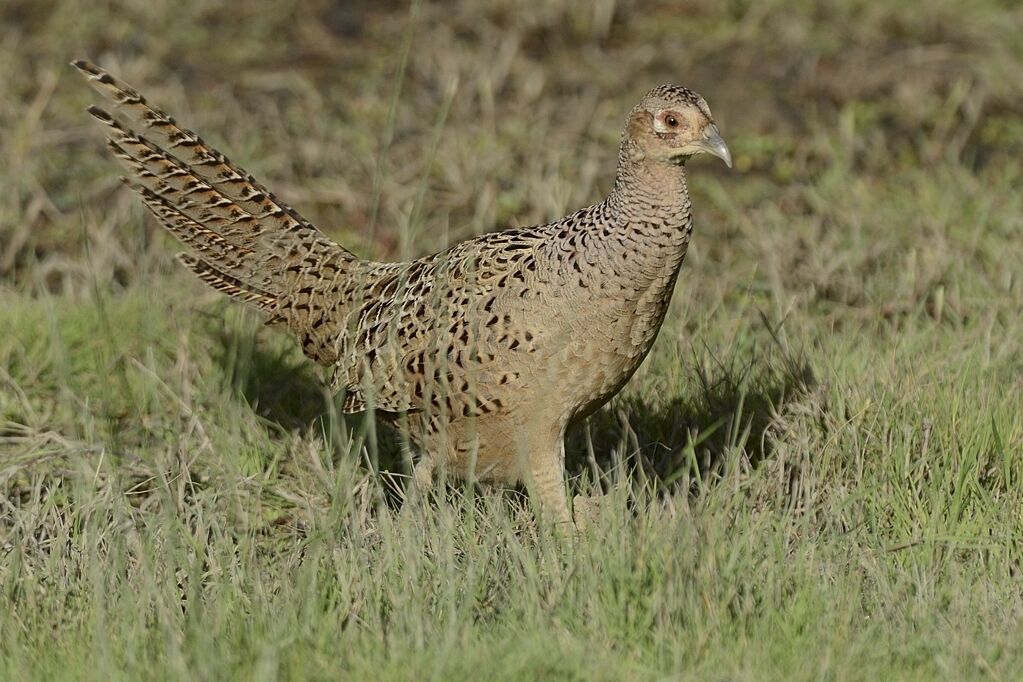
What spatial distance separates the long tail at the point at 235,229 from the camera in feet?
17.1

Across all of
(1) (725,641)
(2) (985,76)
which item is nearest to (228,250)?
(1) (725,641)

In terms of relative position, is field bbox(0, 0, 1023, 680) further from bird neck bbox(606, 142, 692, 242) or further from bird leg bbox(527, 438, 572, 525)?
bird neck bbox(606, 142, 692, 242)

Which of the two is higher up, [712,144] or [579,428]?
[712,144]

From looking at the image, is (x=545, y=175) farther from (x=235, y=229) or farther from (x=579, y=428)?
(x=235, y=229)

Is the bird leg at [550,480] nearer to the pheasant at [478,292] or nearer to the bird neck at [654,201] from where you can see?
the pheasant at [478,292]

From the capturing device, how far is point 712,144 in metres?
4.41

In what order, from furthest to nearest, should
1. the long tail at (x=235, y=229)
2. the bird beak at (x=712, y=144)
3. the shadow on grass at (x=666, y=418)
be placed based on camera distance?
the long tail at (x=235, y=229)
the shadow on grass at (x=666, y=418)
the bird beak at (x=712, y=144)

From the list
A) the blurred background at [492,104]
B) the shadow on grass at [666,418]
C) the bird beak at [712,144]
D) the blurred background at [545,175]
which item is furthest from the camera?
the blurred background at [492,104]

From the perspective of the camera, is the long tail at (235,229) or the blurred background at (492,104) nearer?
the long tail at (235,229)

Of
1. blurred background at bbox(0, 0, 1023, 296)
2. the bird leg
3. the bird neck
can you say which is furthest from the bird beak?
blurred background at bbox(0, 0, 1023, 296)

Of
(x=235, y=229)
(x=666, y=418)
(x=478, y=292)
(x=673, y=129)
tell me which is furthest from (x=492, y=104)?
(x=673, y=129)

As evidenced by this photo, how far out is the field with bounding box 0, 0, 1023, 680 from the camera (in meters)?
3.73

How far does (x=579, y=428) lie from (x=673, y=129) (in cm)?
142

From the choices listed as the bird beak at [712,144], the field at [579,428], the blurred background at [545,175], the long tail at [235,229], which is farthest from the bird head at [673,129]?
the long tail at [235,229]
